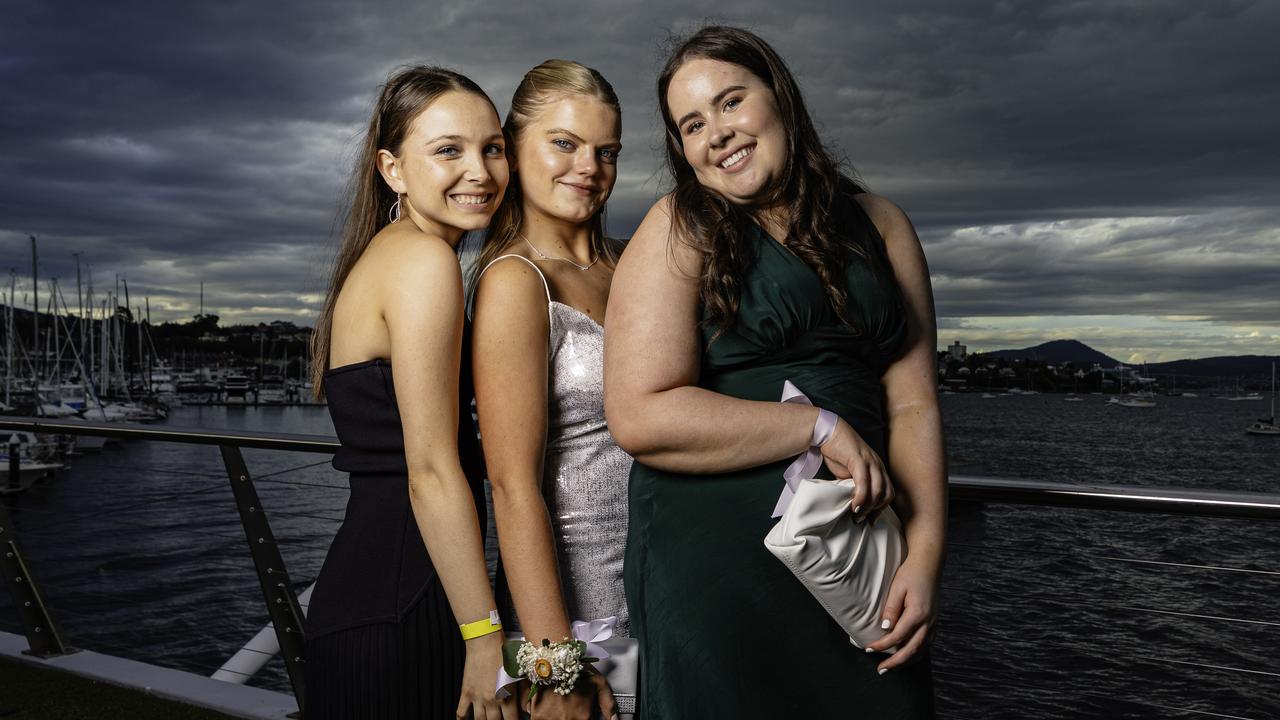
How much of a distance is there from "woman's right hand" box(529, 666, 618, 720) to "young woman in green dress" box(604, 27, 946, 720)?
80 mm

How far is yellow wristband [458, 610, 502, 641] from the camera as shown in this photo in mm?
1513

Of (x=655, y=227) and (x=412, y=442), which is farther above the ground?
(x=655, y=227)

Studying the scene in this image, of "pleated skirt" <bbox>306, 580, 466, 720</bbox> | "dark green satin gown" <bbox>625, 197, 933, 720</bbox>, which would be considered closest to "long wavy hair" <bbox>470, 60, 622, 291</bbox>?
"dark green satin gown" <bbox>625, 197, 933, 720</bbox>

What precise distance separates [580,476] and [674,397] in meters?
0.35

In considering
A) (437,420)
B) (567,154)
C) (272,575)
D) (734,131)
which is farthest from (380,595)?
(272,575)

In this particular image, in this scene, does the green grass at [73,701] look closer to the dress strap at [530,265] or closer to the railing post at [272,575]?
the railing post at [272,575]

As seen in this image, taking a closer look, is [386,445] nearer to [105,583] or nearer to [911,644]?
[911,644]

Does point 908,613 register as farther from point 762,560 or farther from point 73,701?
point 73,701

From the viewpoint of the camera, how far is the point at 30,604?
369 cm

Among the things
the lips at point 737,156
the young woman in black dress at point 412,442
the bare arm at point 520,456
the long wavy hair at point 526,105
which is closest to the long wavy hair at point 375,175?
the young woman in black dress at point 412,442

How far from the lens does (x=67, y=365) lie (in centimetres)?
6147

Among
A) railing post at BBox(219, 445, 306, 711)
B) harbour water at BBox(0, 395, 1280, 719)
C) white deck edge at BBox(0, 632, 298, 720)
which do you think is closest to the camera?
railing post at BBox(219, 445, 306, 711)

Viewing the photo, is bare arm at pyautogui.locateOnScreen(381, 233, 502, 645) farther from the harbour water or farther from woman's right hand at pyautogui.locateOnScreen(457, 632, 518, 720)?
the harbour water

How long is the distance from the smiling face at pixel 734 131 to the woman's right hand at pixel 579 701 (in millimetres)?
791
